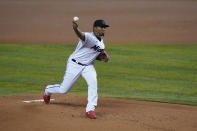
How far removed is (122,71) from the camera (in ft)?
38.8

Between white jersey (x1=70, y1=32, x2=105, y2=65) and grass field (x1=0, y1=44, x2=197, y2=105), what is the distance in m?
2.28

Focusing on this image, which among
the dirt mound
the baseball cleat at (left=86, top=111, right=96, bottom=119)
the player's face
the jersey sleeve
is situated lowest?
the dirt mound

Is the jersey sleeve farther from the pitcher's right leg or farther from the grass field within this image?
the grass field

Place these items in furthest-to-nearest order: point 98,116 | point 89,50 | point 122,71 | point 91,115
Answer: point 122,71
point 89,50
point 98,116
point 91,115

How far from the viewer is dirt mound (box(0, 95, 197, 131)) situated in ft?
20.2

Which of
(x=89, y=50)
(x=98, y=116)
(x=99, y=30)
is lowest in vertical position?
(x=98, y=116)

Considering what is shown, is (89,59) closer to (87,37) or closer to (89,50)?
(89,50)

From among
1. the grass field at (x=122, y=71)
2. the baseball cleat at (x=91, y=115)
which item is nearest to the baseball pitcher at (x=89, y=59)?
the baseball cleat at (x=91, y=115)

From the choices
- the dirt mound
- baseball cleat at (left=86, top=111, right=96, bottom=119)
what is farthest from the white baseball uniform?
the dirt mound

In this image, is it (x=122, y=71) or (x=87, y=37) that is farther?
(x=122, y=71)

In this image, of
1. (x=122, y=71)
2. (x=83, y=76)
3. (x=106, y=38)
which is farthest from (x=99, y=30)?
(x=106, y=38)

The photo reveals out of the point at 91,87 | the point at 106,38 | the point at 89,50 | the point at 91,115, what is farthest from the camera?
the point at 106,38

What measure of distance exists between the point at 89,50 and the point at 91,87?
0.63m

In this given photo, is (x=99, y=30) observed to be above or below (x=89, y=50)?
above
